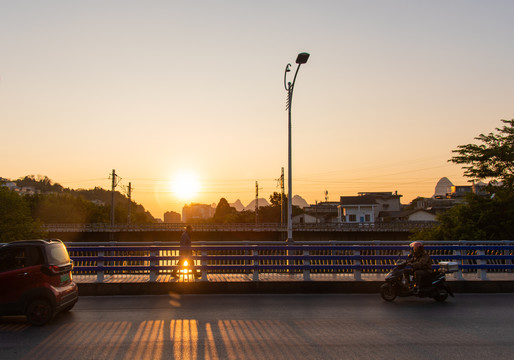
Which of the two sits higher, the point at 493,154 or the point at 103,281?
the point at 493,154

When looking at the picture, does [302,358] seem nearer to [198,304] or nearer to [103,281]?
[198,304]

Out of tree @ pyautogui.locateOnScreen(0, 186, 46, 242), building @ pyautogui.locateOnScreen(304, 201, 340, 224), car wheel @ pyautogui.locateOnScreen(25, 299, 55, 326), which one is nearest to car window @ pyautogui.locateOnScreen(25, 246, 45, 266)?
car wheel @ pyautogui.locateOnScreen(25, 299, 55, 326)

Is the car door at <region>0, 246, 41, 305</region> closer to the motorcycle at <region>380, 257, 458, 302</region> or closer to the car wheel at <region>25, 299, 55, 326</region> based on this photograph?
the car wheel at <region>25, 299, 55, 326</region>

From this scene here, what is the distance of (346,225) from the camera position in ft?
266

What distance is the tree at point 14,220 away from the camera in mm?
63250

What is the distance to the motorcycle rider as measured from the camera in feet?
37.7

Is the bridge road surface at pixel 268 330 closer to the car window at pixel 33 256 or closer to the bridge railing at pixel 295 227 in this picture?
the car window at pixel 33 256

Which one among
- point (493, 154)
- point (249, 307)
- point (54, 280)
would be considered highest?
point (493, 154)

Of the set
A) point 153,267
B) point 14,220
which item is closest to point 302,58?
point 153,267

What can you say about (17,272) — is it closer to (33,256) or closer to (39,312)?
(33,256)

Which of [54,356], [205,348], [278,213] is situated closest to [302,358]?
[205,348]

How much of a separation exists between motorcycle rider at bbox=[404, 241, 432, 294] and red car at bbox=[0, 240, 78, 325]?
807cm

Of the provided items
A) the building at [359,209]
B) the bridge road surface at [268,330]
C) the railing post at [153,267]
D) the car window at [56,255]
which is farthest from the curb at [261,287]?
the building at [359,209]

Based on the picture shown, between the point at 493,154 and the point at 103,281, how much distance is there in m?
25.0
